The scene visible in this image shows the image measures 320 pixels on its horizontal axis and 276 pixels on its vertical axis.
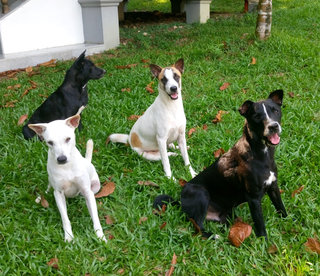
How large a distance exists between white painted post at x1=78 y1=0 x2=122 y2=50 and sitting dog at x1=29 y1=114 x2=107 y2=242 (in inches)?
272

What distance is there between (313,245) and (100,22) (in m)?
8.13

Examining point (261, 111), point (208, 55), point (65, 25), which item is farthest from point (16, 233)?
point (65, 25)

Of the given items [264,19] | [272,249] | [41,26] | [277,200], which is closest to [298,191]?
[277,200]

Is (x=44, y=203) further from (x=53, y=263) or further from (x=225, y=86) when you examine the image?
(x=225, y=86)

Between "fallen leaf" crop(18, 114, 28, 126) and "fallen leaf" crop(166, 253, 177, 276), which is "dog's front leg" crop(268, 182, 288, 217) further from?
"fallen leaf" crop(18, 114, 28, 126)

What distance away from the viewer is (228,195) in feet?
10.2

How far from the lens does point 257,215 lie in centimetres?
285

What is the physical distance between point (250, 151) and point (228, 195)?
51 centimetres

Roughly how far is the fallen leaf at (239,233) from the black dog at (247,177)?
89 millimetres

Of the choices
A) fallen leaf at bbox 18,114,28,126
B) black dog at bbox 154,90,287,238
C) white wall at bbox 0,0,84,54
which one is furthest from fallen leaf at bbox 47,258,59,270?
white wall at bbox 0,0,84,54

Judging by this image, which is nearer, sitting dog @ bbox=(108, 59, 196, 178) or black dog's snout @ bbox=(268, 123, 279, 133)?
black dog's snout @ bbox=(268, 123, 279, 133)

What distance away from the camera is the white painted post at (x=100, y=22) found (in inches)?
363

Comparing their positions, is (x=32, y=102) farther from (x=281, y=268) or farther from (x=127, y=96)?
(x=281, y=268)

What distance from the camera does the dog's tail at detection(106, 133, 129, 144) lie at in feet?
15.2
